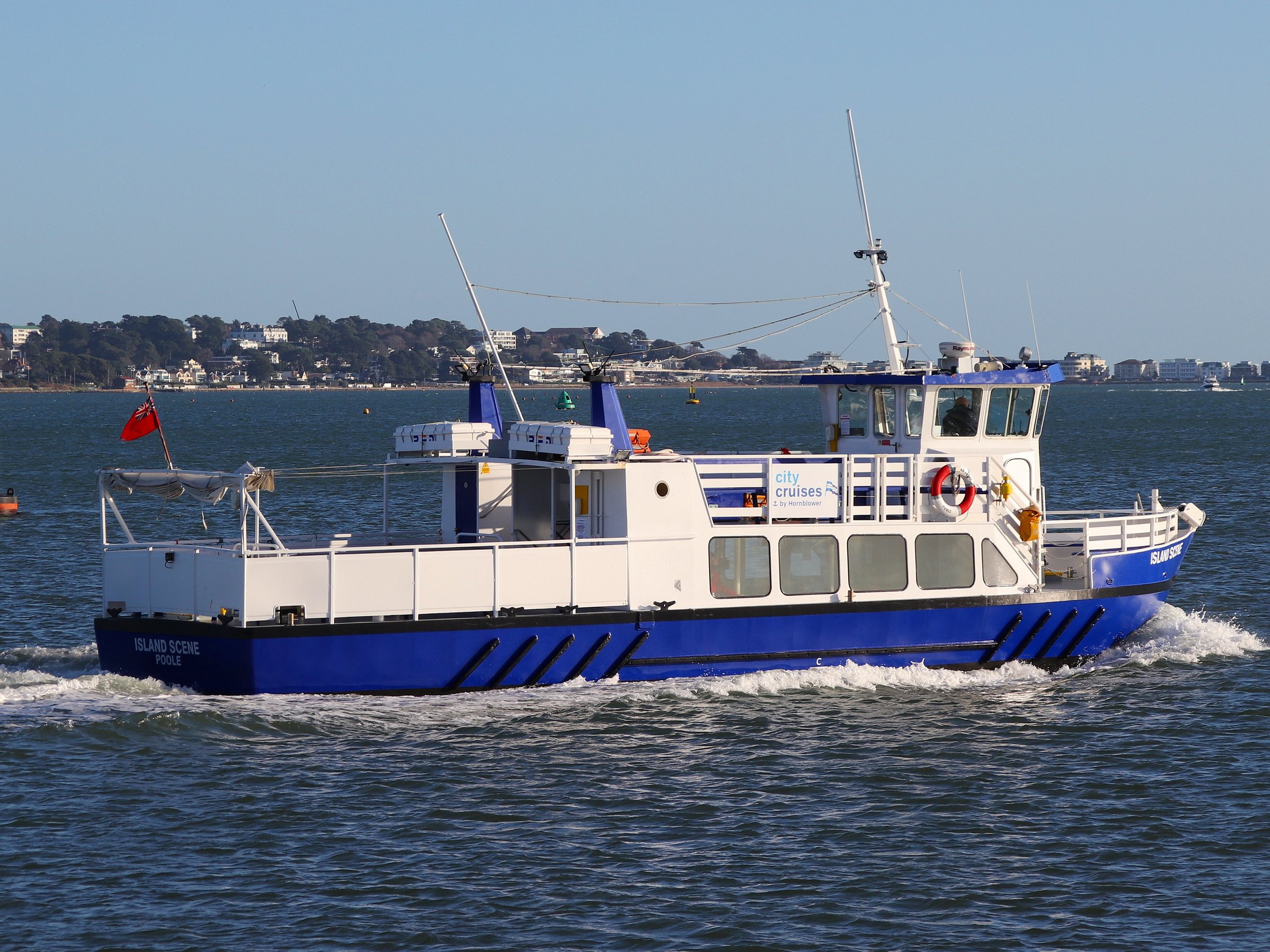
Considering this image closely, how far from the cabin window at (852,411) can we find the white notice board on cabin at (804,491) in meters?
2.52

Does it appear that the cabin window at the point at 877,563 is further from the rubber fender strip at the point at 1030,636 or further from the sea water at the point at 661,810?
the rubber fender strip at the point at 1030,636

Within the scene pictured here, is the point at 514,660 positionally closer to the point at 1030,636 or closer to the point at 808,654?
the point at 808,654

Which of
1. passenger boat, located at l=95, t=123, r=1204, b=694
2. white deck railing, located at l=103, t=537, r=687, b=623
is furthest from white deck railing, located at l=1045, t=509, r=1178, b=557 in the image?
white deck railing, located at l=103, t=537, r=687, b=623

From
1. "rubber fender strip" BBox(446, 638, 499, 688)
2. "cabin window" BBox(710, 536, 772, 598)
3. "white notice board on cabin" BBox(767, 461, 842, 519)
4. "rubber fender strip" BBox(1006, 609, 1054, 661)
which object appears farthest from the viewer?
"rubber fender strip" BBox(1006, 609, 1054, 661)

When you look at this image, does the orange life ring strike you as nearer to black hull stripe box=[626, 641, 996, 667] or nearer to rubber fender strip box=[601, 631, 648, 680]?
black hull stripe box=[626, 641, 996, 667]

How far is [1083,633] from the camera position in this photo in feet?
68.8

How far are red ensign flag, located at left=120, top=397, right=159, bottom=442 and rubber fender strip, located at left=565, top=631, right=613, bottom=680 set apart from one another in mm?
6694

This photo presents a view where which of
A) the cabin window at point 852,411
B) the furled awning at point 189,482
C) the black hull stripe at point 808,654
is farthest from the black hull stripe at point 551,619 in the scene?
the cabin window at point 852,411

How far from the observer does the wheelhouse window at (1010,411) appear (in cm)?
2164

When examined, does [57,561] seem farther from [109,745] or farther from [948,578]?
[948,578]

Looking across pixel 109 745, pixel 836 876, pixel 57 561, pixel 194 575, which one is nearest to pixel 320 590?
pixel 194 575

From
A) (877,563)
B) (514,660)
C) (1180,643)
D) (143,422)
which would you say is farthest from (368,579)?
(1180,643)

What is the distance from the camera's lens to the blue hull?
1744 centimetres

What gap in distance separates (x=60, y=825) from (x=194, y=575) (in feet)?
13.2
